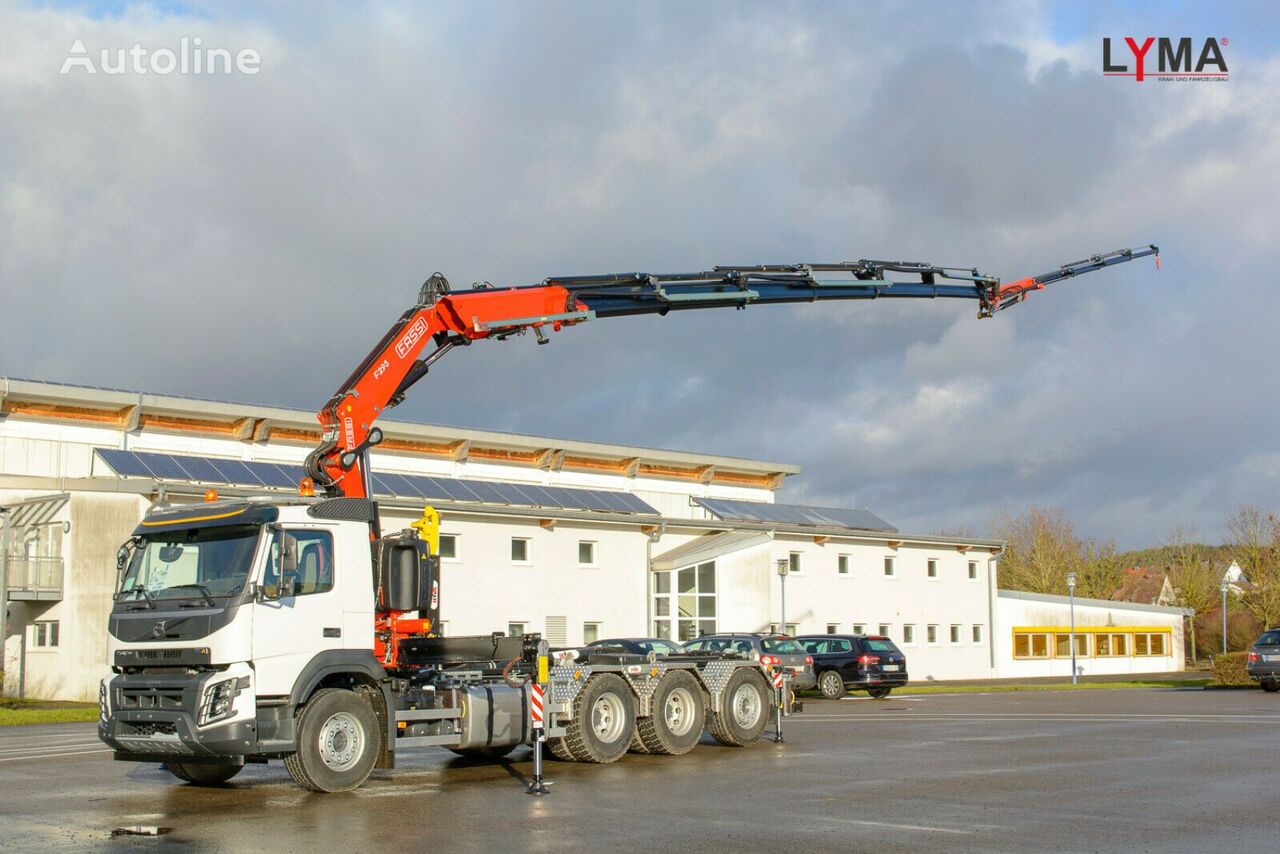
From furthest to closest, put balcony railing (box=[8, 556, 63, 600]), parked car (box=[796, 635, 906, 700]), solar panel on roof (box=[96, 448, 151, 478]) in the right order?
solar panel on roof (box=[96, 448, 151, 478]) → balcony railing (box=[8, 556, 63, 600]) → parked car (box=[796, 635, 906, 700])

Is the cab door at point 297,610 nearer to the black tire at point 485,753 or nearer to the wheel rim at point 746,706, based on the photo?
the black tire at point 485,753

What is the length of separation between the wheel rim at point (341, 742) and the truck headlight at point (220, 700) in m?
1.18

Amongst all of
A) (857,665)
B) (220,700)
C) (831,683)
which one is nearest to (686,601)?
(831,683)

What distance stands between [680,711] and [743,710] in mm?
1415

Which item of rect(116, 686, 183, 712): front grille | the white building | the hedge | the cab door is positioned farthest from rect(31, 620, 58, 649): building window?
the hedge

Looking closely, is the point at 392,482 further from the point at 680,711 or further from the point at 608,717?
the point at 608,717

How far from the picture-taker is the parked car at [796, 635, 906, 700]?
35469mm

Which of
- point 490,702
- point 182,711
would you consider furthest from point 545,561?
point 182,711

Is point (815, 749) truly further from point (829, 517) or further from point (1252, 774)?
point (829, 517)

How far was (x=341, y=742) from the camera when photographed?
1482 cm

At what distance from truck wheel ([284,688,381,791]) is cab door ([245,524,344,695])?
515mm

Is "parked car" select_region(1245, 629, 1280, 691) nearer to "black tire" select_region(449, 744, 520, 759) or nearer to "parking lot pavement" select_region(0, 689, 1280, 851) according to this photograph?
"parking lot pavement" select_region(0, 689, 1280, 851)

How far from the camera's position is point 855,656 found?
35.7 meters

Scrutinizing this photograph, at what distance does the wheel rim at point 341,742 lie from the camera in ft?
48.1
